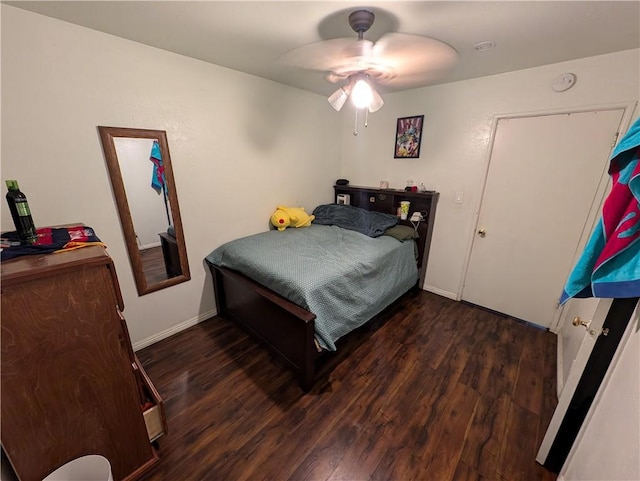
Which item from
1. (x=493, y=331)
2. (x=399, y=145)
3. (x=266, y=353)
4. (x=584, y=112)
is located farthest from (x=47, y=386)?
(x=584, y=112)

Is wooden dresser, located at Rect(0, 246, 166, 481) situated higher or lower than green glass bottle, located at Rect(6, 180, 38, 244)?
lower

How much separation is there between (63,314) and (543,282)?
3.48m

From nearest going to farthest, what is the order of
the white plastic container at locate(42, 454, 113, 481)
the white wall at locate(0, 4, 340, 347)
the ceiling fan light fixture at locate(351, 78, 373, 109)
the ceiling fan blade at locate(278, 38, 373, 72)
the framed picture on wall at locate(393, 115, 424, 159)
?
the white plastic container at locate(42, 454, 113, 481) < the ceiling fan blade at locate(278, 38, 373, 72) < the white wall at locate(0, 4, 340, 347) < the ceiling fan light fixture at locate(351, 78, 373, 109) < the framed picture on wall at locate(393, 115, 424, 159)

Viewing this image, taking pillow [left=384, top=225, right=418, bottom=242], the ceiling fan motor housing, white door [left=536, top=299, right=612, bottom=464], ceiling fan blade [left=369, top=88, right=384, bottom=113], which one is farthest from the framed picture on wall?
white door [left=536, top=299, right=612, bottom=464]

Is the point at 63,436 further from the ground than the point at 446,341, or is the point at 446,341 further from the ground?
the point at 63,436

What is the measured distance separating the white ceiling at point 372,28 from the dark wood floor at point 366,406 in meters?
2.35

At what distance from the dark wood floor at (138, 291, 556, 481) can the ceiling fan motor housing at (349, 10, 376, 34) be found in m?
2.29

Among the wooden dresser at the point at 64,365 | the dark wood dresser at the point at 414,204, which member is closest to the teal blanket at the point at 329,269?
the dark wood dresser at the point at 414,204

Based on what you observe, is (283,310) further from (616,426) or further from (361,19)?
(361,19)

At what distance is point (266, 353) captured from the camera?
2.18 metres

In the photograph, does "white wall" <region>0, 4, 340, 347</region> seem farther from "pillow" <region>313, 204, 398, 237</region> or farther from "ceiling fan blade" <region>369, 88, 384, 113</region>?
"ceiling fan blade" <region>369, 88, 384, 113</region>

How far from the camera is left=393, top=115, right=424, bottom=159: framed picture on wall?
9.59 ft

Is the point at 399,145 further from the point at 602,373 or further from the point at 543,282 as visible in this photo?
the point at 602,373

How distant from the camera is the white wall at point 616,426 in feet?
2.65
